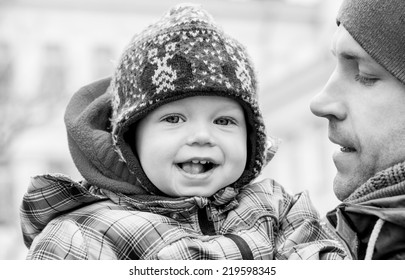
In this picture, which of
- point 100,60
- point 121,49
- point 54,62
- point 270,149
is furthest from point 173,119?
point 100,60

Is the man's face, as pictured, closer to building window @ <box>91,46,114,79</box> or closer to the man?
the man

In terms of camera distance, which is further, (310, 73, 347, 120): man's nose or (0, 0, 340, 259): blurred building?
(0, 0, 340, 259): blurred building

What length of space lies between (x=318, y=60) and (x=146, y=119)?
44.2 feet

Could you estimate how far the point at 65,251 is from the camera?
239 cm

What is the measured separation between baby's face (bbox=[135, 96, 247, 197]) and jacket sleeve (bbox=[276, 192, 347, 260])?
259 mm

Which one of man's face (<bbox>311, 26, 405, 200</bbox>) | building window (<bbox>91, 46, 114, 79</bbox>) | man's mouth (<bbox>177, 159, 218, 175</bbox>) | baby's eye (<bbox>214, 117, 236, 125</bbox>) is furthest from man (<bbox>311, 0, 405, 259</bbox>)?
building window (<bbox>91, 46, 114, 79</bbox>)

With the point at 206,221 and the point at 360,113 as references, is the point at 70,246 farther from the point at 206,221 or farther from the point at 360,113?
the point at 360,113

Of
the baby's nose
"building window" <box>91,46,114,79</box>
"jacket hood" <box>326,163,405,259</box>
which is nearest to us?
"jacket hood" <box>326,163,405,259</box>

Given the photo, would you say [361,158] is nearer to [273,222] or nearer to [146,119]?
[273,222]

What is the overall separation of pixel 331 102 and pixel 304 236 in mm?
443

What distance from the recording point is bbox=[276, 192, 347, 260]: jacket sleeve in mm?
2461

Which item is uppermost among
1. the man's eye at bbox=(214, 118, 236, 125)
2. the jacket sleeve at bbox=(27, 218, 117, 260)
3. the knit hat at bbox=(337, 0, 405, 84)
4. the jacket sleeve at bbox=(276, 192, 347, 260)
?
the knit hat at bbox=(337, 0, 405, 84)
